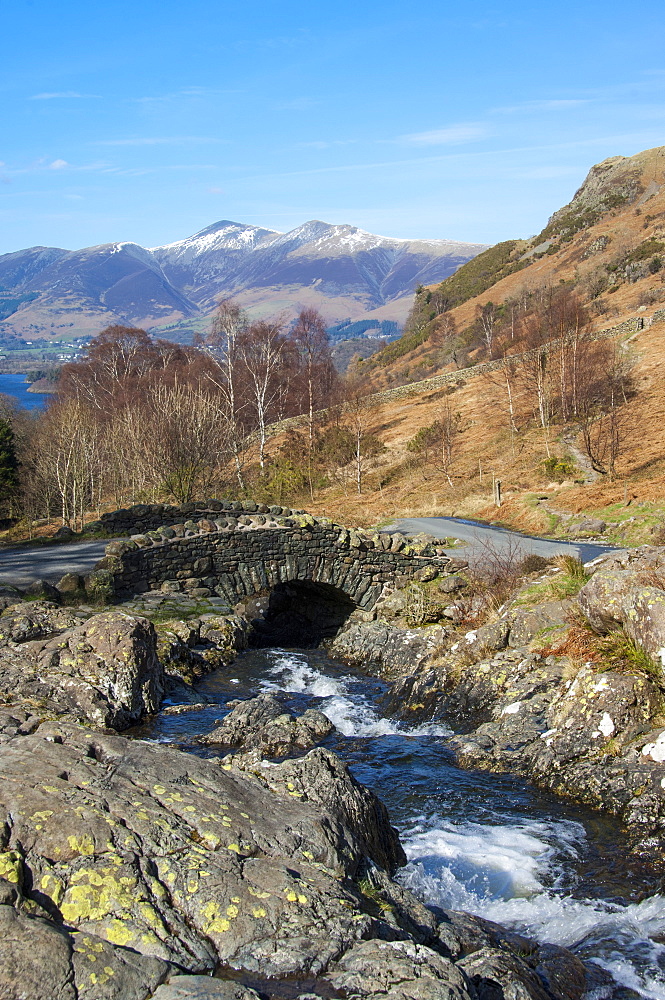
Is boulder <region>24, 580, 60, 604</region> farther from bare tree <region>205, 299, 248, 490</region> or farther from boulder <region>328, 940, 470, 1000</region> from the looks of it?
bare tree <region>205, 299, 248, 490</region>

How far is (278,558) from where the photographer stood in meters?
17.2

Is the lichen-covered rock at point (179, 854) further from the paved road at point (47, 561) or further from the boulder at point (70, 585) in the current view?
the paved road at point (47, 561)

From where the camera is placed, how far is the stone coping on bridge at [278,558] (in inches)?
655

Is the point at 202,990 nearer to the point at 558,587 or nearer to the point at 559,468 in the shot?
the point at 558,587

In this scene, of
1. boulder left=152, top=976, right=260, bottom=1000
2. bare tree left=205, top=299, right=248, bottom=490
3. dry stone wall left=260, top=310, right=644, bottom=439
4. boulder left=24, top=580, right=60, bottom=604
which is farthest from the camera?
dry stone wall left=260, top=310, right=644, bottom=439

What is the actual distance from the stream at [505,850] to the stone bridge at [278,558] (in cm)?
559

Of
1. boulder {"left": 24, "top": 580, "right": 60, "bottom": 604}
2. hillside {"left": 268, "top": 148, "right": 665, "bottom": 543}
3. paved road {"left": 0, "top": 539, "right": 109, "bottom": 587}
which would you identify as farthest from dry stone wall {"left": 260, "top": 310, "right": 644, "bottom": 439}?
boulder {"left": 24, "top": 580, "right": 60, "bottom": 604}

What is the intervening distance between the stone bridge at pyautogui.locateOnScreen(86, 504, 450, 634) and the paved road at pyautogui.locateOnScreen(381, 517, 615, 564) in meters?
1.43

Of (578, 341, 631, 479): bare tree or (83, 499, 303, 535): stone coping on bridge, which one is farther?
(578, 341, 631, 479): bare tree

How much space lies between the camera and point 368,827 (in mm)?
6027

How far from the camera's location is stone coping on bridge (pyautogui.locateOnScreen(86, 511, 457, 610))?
16641mm

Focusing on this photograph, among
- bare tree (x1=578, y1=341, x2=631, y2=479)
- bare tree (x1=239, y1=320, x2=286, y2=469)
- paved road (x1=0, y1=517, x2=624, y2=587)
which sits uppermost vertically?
bare tree (x1=239, y1=320, x2=286, y2=469)

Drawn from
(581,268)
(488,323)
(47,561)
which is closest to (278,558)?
(47,561)

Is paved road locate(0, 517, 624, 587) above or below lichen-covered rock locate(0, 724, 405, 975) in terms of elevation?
below
